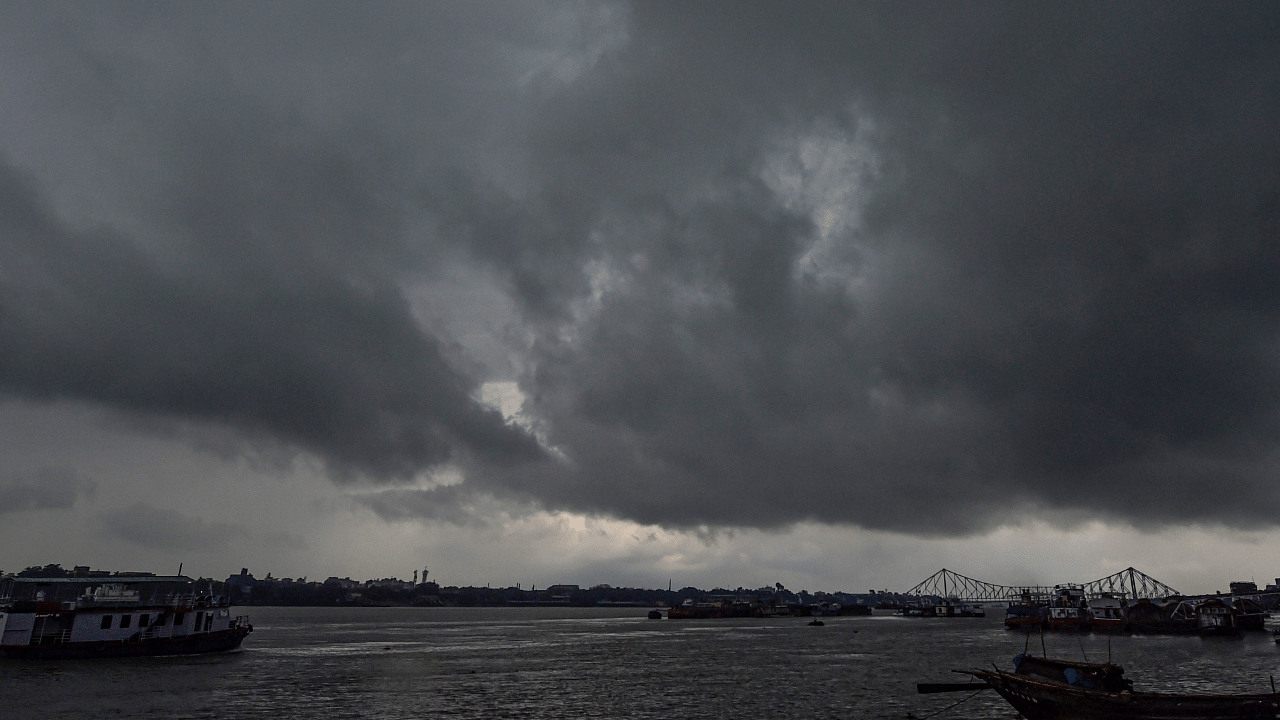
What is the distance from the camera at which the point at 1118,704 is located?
37.7 meters

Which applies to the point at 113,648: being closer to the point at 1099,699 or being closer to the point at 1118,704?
the point at 1099,699

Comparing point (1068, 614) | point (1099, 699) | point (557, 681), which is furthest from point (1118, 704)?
point (1068, 614)

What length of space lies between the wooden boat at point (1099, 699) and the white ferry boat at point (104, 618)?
93.0 m

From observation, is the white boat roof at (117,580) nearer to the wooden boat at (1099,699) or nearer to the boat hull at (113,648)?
the boat hull at (113,648)

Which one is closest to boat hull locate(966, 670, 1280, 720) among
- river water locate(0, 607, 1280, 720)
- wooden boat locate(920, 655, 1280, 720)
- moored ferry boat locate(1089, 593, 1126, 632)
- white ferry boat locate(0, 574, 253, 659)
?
wooden boat locate(920, 655, 1280, 720)

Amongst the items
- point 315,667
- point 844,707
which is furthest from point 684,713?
point 315,667

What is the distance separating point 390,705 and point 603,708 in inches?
693

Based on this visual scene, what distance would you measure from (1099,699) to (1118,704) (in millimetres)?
872

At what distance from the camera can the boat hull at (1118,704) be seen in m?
34.5

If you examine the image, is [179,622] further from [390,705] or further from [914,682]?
[914,682]

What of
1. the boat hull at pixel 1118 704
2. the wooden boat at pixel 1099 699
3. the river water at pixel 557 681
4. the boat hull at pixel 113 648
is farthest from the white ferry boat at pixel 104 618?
the boat hull at pixel 1118 704

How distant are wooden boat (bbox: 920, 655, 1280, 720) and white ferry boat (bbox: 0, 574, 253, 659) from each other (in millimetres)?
93043

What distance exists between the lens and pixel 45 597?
86.8 meters

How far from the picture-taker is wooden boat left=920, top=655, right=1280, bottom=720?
114ft
